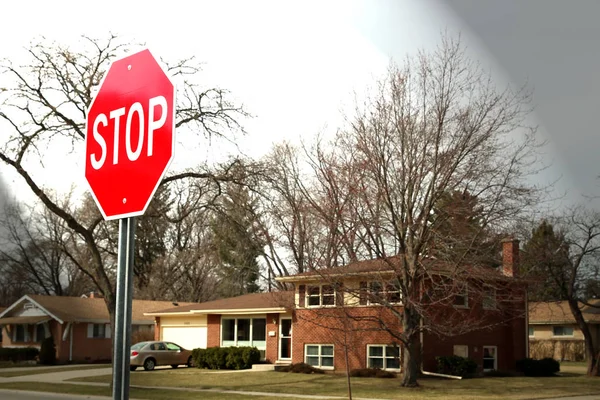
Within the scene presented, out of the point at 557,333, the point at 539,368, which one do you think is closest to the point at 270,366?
the point at 539,368

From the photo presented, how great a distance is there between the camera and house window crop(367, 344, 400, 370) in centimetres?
3447

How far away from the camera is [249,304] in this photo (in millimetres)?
42000

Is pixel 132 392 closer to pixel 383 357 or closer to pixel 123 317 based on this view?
pixel 383 357

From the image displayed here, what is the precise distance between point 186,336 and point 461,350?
17274mm

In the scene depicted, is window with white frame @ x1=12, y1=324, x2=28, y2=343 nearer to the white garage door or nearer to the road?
the white garage door

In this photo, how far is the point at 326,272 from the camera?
86.9 feet

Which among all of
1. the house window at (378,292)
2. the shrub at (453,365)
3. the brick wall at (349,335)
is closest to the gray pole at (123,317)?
the house window at (378,292)

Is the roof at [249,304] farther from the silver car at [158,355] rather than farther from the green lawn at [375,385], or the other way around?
the green lawn at [375,385]

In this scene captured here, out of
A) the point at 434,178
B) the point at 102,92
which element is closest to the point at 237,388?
the point at 434,178

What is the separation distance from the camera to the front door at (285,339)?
131ft

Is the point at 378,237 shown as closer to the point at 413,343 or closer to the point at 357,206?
the point at 357,206

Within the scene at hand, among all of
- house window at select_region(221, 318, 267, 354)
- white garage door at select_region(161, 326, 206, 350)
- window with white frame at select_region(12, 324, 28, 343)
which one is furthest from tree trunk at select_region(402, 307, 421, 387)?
window with white frame at select_region(12, 324, 28, 343)

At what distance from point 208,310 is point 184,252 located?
18.7 m

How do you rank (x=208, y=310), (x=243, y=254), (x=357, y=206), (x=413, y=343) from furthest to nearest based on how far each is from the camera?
(x=243, y=254) < (x=208, y=310) < (x=413, y=343) < (x=357, y=206)
